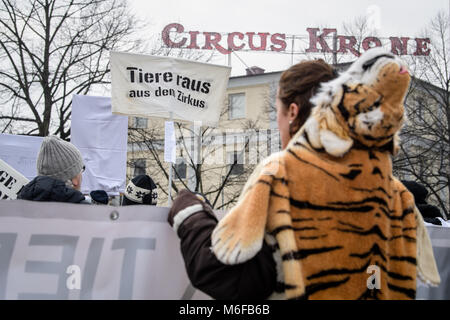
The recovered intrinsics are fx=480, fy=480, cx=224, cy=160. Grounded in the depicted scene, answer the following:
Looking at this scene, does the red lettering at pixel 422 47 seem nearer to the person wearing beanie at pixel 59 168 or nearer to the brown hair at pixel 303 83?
the person wearing beanie at pixel 59 168

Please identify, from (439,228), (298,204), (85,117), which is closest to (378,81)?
(298,204)

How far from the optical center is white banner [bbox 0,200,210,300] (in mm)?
2143

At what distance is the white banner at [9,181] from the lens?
330cm

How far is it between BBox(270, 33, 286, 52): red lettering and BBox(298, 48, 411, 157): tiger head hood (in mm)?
30977

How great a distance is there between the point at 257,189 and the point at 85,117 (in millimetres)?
5712

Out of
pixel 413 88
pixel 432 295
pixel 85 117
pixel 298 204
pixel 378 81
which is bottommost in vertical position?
pixel 432 295

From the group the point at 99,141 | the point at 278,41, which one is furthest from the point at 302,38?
the point at 99,141

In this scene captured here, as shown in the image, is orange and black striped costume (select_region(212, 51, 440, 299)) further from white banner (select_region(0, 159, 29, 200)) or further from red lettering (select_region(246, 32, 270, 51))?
red lettering (select_region(246, 32, 270, 51))

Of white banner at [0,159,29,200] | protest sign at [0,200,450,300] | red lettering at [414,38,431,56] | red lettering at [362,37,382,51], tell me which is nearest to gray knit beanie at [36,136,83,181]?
protest sign at [0,200,450,300]

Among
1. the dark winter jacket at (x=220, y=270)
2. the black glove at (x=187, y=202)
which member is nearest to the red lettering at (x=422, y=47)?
the black glove at (x=187, y=202)

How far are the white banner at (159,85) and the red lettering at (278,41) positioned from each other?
27048 millimetres

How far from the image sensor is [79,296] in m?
2.13

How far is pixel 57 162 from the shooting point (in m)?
2.74

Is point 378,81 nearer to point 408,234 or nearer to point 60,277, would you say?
point 408,234
